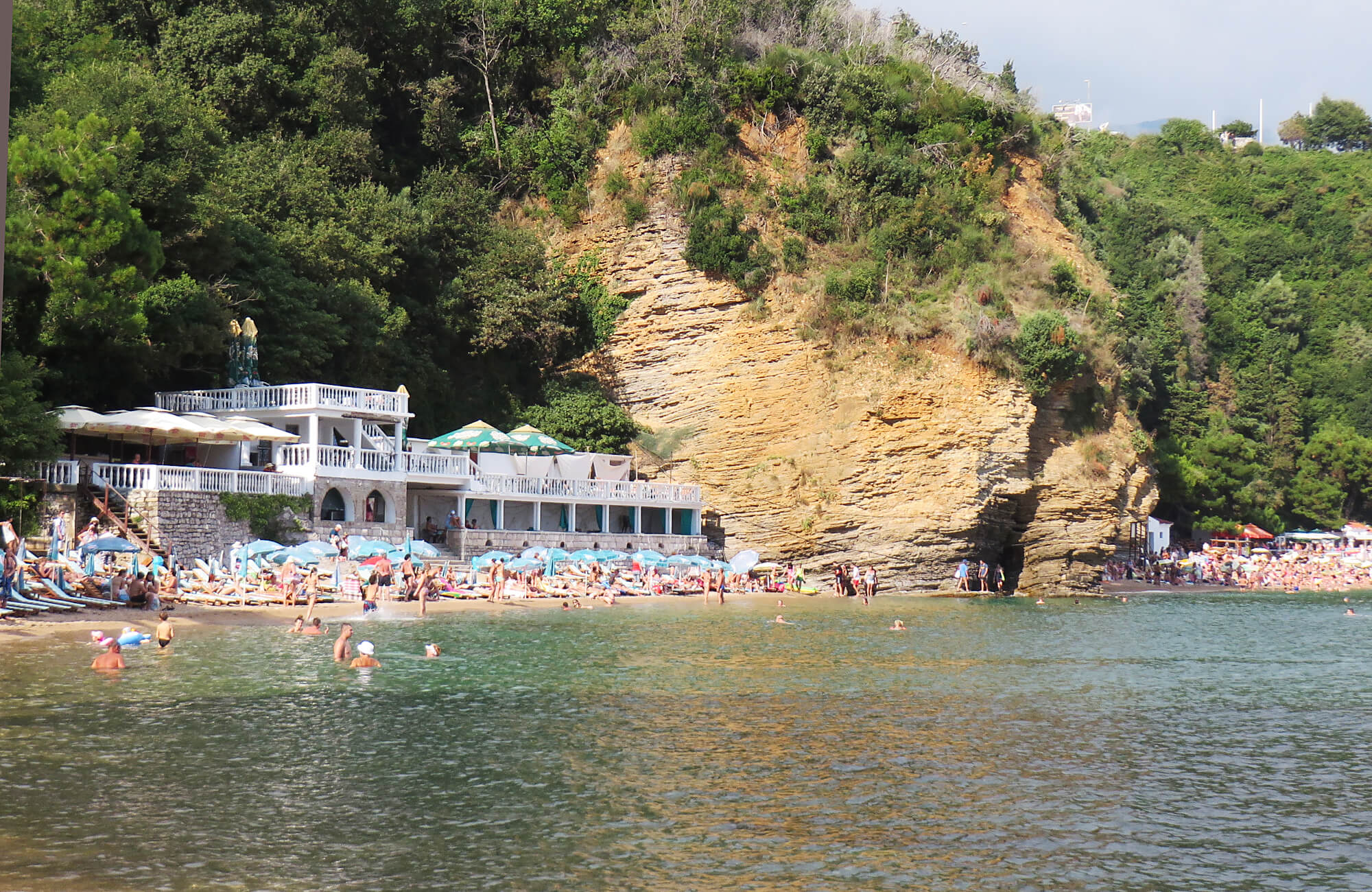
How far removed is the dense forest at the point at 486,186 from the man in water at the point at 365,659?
15.3 metres

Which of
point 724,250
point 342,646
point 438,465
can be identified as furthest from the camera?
point 724,250

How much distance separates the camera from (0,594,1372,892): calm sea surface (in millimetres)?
9406

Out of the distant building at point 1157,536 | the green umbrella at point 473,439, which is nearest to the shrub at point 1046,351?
the green umbrella at point 473,439

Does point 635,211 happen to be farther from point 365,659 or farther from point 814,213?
point 365,659

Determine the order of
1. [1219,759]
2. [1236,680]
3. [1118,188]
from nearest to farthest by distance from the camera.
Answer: [1219,759] → [1236,680] → [1118,188]

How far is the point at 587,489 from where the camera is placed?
39.7m

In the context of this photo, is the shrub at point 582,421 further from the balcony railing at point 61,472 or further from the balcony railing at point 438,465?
the balcony railing at point 61,472

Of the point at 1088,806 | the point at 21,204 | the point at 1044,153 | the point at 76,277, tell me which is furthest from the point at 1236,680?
the point at 1044,153

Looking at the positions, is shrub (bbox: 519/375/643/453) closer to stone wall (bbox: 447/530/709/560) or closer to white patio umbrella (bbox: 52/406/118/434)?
stone wall (bbox: 447/530/709/560)

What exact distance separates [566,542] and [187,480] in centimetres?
1228

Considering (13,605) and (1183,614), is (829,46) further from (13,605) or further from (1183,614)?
(13,605)

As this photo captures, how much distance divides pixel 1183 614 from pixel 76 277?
3163 centimetres

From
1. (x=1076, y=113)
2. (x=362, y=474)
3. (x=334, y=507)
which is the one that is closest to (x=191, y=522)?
(x=334, y=507)

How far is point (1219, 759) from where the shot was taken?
13891 mm
